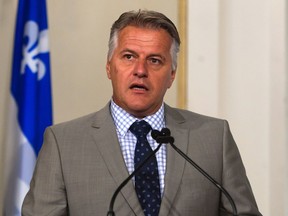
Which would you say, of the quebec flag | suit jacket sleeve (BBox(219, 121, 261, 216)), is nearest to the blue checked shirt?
suit jacket sleeve (BBox(219, 121, 261, 216))

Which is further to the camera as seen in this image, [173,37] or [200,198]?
[173,37]

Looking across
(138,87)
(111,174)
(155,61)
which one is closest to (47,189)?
(111,174)

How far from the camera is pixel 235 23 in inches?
133

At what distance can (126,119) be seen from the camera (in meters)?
2.16

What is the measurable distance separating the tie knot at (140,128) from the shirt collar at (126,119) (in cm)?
1

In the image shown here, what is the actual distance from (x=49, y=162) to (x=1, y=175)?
0.96 metres

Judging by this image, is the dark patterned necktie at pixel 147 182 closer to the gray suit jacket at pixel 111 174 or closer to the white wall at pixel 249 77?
the gray suit jacket at pixel 111 174

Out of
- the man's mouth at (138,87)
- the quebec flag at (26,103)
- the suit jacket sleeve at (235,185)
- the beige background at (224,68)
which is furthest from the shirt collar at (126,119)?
the beige background at (224,68)

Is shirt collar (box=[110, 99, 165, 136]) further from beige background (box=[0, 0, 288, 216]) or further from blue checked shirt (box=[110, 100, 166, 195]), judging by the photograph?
beige background (box=[0, 0, 288, 216])

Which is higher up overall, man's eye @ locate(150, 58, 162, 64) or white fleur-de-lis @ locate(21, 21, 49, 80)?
white fleur-de-lis @ locate(21, 21, 49, 80)

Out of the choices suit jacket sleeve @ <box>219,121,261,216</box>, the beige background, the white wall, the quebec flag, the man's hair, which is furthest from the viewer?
the white wall

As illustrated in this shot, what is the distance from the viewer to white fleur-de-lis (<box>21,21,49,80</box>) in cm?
277

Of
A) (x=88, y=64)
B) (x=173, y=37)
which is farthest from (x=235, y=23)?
(x=173, y=37)

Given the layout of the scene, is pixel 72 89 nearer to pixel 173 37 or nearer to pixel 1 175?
pixel 1 175
